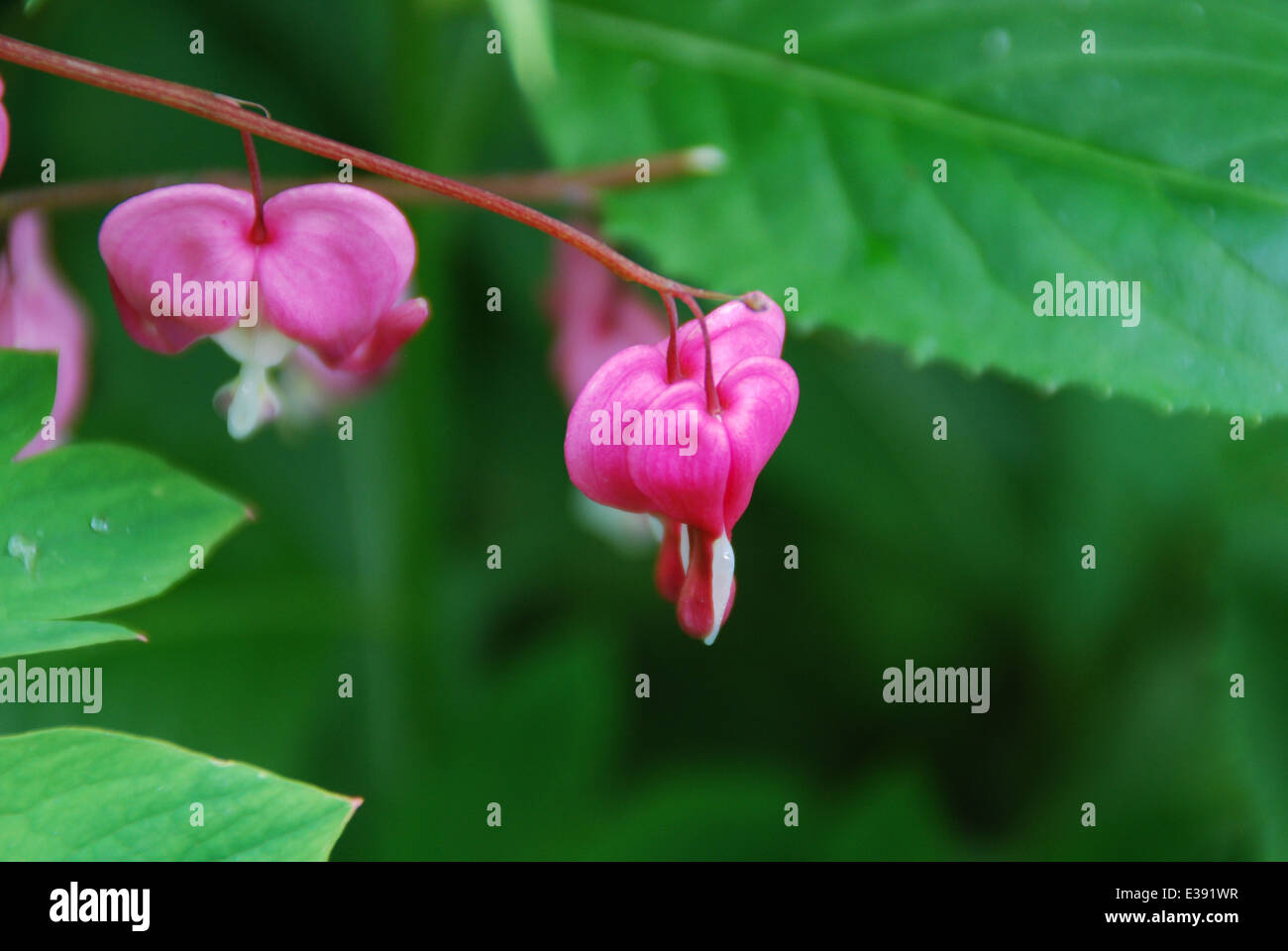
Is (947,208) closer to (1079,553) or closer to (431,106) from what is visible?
(431,106)

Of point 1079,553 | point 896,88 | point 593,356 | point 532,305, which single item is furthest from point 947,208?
point 532,305

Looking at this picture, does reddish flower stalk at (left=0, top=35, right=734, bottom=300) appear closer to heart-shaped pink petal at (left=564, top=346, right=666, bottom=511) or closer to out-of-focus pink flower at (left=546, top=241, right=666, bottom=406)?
heart-shaped pink petal at (left=564, top=346, right=666, bottom=511)

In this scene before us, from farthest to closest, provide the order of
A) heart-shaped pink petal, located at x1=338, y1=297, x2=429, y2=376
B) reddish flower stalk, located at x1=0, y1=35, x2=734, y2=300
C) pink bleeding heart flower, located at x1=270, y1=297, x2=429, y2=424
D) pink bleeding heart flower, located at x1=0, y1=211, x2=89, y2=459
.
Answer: pink bleeding heart flower, located at x1=270, y1=297, x2=429, y2=424 < pink bleeding heart flower, located at x1=0, y1=211, x2=89, y2=459 < heart-shaped pink petal, located at x1=338, y1=297, x2=429, y2=376 < reddish flower stalk, located at x1=0, y1=35, x2=734, y2=300

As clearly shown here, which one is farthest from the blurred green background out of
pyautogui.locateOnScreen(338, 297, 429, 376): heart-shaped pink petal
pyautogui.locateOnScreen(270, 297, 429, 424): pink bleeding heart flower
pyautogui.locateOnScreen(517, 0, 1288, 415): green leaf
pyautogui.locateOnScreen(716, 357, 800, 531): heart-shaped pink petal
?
pyautogui.locateOnScreen(716, 357, 800, 531): heart-shaped pink petal

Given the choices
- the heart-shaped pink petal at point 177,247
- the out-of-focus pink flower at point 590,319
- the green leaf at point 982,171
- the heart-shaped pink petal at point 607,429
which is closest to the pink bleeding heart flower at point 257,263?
the heart-shaped pink petal at point 177,247

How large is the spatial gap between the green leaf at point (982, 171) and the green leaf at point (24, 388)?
0.41 m

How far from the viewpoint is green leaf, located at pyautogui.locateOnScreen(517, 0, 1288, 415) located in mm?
724

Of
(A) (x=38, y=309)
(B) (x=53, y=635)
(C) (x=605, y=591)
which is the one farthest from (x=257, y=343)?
(C) (x=605, y=591)

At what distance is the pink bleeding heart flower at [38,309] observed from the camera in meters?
→ 0.70

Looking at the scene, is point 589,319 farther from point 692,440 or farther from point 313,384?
point 692,440

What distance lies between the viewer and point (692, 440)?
0.49 m

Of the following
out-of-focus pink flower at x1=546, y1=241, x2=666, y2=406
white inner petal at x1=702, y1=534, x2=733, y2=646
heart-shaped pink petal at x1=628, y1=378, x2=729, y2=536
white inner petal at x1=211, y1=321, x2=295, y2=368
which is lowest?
white inner petal at x1=702, y1=534, x2=733, y2=646

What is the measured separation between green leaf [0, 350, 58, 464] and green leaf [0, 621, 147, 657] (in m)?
0.09

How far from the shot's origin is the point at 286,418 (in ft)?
3.46
